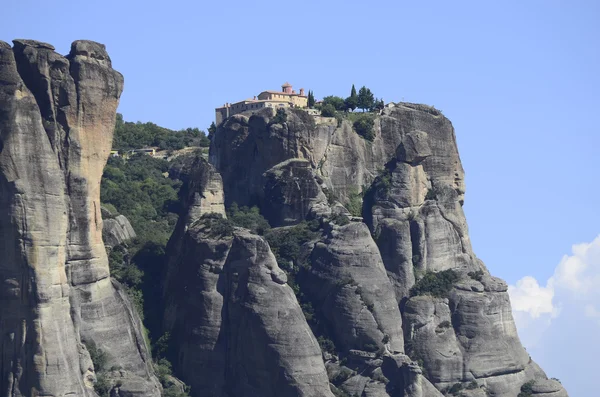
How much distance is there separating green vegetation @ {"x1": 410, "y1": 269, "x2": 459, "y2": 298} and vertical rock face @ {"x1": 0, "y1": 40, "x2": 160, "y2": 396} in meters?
15.2

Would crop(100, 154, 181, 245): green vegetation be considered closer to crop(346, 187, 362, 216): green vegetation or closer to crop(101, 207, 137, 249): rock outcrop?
crop(101, 207, 137, 249): rock outcrop

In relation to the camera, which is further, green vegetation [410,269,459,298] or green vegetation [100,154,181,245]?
green vegetation [100,154,181,245]

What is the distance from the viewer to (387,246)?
102m

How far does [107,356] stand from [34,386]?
5839mm

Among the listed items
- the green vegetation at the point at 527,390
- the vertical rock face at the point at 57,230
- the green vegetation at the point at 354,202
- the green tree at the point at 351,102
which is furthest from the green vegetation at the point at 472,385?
the green tree at the point at 351,102

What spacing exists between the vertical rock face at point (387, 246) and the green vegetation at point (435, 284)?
A: 28cm

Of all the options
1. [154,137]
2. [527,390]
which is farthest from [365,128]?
[154,137]

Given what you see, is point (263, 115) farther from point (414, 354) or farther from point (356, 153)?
point (414, 354)

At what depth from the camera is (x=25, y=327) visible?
282ft

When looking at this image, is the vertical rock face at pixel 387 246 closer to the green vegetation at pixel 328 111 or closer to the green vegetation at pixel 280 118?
the green vegetation at pixel 280 118

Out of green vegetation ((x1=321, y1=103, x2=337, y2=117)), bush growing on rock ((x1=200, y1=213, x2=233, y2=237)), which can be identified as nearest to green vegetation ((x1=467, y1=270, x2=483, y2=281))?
green vegetation ((x1=321, y1=103, x2=337, y2=117))

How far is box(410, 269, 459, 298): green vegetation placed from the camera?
101 meters

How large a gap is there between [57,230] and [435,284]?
75.5ft

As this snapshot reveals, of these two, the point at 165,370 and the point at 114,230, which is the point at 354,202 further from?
the point at 165,370
